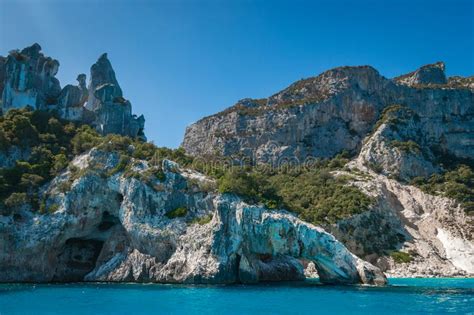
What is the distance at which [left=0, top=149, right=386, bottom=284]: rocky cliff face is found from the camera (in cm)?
4359

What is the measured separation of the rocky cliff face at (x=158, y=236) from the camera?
143 ft

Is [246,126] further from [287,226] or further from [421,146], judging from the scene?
[287,226]

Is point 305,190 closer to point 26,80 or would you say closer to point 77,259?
point 77,259

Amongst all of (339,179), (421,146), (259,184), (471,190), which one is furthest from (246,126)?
(259,184)

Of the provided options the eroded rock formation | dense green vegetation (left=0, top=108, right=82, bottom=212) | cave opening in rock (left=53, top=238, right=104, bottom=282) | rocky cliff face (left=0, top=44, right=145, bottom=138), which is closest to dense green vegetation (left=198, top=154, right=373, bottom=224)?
cave opening in rock (left=53, top=238, right=104, bottom=282)

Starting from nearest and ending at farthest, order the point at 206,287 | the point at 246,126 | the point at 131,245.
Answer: the point at 206,287
the point at 131,245
the point at 246,126

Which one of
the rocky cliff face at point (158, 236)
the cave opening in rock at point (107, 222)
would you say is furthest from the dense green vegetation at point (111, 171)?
the cave opening in rock at point (107, 222)

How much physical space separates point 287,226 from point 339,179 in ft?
134

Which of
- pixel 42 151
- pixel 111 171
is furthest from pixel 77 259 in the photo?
pixel 42 151

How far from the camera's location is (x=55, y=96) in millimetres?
68938

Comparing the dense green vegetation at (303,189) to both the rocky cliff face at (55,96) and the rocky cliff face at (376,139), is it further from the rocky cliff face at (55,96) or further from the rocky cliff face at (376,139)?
the rocky cliff face at (55,96)

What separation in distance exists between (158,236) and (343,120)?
6467cm

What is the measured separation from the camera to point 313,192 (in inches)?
3095

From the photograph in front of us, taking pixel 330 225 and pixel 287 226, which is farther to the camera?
pixel 330 225
